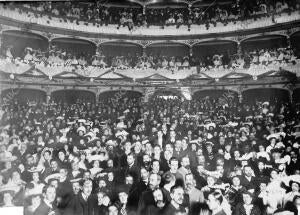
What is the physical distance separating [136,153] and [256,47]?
631 cm

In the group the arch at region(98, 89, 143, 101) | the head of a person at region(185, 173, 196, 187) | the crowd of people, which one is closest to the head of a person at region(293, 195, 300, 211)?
the crowd of people

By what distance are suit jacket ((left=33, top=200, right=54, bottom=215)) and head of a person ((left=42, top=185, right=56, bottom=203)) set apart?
0.09 metres

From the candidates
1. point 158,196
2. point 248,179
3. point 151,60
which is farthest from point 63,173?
point 151,60

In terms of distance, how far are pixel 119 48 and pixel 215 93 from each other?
142 inches

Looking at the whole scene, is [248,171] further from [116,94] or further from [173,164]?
[116,94]

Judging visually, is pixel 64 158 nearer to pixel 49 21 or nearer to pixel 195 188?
pixel 195 188

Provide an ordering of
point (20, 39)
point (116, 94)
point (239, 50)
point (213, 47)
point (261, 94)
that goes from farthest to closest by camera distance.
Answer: point (213, 47)
point (239, 50)
point (20, 39)
point (116, 94)
point (261, 94)

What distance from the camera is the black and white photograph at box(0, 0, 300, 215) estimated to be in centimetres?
507

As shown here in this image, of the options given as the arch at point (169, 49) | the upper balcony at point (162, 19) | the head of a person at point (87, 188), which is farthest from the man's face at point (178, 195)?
the arch at point (169, 49)

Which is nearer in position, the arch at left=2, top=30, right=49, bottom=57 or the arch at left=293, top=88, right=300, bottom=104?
the arch at left=2, top=30, right=49, bottom=57

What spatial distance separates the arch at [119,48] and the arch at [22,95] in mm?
2853

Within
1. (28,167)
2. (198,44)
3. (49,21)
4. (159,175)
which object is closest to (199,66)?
(198,44)

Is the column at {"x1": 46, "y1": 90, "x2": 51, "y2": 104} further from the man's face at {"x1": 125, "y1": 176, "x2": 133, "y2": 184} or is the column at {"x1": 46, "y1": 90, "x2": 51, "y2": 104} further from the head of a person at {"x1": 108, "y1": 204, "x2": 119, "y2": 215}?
the head of a person at {"x1": 108, "y1": 204, "x2": 119, "y2": 215}

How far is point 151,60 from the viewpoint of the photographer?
10484 millimetres
